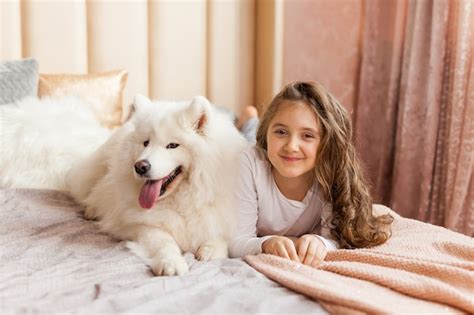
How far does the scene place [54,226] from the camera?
177 centimetres

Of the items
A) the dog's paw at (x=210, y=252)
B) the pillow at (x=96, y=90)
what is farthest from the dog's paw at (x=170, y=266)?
the pillow at (x=96, y=90)

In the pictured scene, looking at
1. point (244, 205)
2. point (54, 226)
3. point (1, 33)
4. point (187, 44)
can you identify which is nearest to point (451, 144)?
point (244, 205)

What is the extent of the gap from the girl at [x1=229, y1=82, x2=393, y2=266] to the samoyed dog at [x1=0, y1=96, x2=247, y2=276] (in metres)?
0.07

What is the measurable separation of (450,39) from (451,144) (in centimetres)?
54

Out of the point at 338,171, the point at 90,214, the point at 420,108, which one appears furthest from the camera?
the point at 420,108

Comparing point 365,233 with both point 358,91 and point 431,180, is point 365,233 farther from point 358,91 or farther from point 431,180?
point 358,91

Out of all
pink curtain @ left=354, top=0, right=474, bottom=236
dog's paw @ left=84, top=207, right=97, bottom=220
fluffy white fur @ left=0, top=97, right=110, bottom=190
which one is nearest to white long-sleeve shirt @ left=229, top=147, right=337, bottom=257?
dog's paw @ left=84, top=207, right=97, bottom=220

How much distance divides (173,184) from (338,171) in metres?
→ 0.53

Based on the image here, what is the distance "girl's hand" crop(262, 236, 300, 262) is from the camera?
1486 mm

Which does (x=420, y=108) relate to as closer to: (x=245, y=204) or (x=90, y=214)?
(x=245, y=204)

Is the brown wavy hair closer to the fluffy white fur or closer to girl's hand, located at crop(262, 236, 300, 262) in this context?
girl's hand, located at crop(262, 236, 300, 262)

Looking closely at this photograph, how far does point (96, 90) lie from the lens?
2617 mm

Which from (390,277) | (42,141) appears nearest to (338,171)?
(390,277)

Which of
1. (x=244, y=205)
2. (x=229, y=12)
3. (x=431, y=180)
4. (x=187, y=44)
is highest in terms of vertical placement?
(x=229, y=12)
